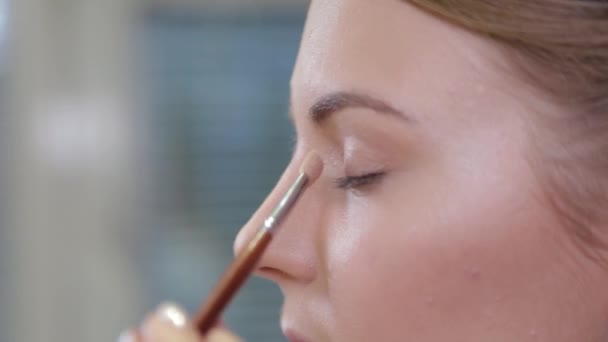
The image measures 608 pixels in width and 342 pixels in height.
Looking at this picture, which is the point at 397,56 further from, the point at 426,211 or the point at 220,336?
the point at 220,336

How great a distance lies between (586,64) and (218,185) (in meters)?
1.07

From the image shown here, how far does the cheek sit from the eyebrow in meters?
0.05

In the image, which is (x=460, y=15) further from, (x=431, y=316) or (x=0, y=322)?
(x=0, y=322)

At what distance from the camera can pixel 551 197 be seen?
0.57 meters

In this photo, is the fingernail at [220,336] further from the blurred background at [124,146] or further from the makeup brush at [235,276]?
the blurred background at [124,146]

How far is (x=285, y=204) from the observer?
0.61m

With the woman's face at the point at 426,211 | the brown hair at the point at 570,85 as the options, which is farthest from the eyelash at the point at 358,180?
the brown hair at the point at 570,85

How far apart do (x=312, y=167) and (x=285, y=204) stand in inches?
1.3

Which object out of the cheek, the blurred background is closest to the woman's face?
the cheek

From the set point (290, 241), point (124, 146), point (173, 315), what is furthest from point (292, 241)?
point (124, 146)

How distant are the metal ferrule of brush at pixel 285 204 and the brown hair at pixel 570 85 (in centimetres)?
15

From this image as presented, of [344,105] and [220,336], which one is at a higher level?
[344,105]

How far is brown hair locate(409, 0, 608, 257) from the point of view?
0.57 metres

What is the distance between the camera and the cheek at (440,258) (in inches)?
22.3
